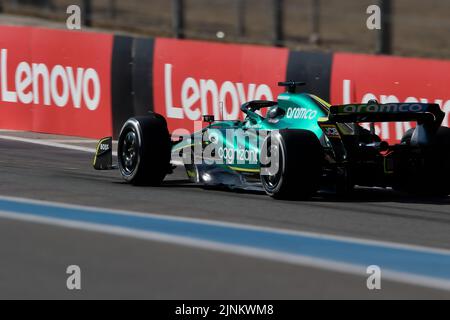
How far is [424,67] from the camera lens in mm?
15305

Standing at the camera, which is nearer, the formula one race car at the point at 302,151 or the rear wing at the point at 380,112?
the formula one race car at the point at 302,151

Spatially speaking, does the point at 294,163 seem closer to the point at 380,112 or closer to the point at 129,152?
the point at 380,112

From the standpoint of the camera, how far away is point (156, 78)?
59.3 feet

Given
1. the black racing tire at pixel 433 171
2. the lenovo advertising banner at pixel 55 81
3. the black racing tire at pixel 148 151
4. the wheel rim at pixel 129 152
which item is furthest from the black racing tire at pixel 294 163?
the lenovo advertising banner at pixel 55 81

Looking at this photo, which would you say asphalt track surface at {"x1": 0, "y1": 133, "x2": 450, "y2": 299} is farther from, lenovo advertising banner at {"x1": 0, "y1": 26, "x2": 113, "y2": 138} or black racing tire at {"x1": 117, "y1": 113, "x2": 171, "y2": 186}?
lenovo advertising banner at {"x1": 0, "y1": 26, "x2": 113, "y2": 138}

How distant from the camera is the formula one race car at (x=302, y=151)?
11.7 meters

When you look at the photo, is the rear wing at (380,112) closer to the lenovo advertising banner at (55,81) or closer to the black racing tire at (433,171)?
the black racing tire at (433,171)

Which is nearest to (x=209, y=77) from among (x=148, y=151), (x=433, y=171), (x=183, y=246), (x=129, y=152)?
(x=129, y=152)

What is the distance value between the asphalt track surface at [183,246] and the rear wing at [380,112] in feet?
2.56

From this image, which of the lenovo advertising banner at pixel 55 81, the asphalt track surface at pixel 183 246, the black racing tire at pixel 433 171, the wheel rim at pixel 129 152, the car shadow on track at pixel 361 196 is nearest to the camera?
the asphalt track surface at pixel 183 246

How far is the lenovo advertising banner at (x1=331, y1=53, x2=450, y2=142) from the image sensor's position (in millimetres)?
15109

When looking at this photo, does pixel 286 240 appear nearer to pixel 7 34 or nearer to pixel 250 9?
pixel 7 34
